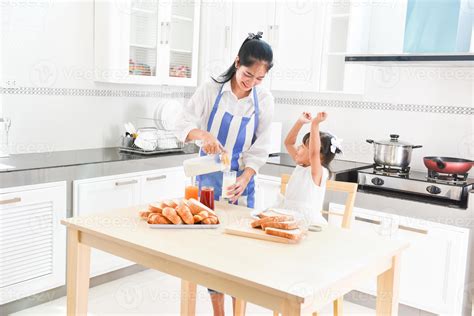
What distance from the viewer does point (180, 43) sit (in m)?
4.34

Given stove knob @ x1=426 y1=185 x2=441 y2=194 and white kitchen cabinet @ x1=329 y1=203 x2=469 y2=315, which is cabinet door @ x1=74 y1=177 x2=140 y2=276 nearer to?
white kitchen cabinet @ x1=329 y1=203 x2=469 y2=315

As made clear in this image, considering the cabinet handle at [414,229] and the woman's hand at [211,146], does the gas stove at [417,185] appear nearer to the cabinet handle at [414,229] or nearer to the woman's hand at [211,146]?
the cabinet handle at [414,229]

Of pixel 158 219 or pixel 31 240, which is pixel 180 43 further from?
pixel 158 219

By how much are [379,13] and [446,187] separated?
144 centimetres

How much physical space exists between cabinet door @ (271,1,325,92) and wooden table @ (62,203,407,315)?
6.01 ft

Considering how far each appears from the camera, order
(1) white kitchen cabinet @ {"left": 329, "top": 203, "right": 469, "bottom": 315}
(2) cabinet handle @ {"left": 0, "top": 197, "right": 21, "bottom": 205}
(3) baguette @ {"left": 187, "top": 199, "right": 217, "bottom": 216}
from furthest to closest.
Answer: (1) white kitchen cabinet @ {"left": 329, "top": 203, "right": 469, "bottom": 315} < (2) cabinet handle @ {"left": 0, "top": 197, "right": 21, "bottom": 205} < (3) baguette @ {"left": 187, "top": 199, "right": 217, "bottom": 216}

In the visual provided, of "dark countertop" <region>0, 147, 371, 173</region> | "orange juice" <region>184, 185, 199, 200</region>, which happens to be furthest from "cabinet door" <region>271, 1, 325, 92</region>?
"orange juice" <region>184, 185, 199, 200</region>

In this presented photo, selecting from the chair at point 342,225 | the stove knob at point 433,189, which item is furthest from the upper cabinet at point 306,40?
the chair at point 342,225

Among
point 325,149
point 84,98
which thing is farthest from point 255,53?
point 84,98

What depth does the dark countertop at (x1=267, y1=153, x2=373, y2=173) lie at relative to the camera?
3574 millimetres

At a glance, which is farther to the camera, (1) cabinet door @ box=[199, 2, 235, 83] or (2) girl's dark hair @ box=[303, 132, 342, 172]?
(1) cabinet door @ box=[199, 2, 235, 83]

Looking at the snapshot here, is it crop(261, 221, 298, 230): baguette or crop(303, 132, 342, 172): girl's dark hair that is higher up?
crop(303, 132, 342, 172): girl's dark hair

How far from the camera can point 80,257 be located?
2.14 m

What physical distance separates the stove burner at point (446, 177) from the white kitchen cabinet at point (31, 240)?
87.2 inches
